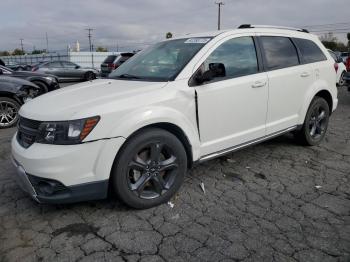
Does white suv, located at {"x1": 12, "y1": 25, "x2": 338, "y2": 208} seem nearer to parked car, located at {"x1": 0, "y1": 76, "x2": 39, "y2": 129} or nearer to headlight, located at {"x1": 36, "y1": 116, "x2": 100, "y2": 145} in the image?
headlight, located at {"x1": 36, "y1": 116, "x2": 100, "y2": 145}

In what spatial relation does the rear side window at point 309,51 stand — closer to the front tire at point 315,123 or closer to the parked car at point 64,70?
the front tire at point 315,123

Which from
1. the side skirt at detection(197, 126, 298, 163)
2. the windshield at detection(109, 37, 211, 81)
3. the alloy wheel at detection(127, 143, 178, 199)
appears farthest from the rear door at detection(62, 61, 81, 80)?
the alloy wheel at detection(127, 143, 178, 199)

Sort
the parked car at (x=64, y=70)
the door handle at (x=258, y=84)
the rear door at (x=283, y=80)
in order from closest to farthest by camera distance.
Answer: the door handle at (x=258, y=84) → the rear door at (x=283, y=80) → the parked car at (x=64, y=70)

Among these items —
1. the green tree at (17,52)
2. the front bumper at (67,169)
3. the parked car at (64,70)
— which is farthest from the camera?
the green tree at (17,52)

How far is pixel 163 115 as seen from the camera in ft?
11.0

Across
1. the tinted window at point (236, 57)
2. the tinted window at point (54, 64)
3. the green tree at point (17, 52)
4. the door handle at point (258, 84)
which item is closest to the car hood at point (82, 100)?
the tinted window at point (236, 57)

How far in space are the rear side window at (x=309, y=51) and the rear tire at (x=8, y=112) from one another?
5826 millimetres

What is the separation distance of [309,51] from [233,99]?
1.98 metres

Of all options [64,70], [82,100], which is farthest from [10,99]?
[64,70]

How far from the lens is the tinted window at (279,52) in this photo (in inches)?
176

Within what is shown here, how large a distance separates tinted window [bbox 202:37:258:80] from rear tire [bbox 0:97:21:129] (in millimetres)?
5307

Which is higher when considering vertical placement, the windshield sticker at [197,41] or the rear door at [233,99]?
the windshield sticker at [197,41]

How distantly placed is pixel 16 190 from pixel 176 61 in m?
2.38

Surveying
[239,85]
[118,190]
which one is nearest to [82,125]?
[118,190]
